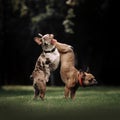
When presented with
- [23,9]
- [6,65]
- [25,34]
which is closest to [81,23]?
[25,34]

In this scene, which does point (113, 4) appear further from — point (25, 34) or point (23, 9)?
point (23, 9)

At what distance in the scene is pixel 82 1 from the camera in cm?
2556

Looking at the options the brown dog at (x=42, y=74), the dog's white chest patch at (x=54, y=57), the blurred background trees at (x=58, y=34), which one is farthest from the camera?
the blurred background trees at (x=58, y=34)

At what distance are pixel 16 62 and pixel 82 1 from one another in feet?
20.7

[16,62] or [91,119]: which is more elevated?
[16,62]

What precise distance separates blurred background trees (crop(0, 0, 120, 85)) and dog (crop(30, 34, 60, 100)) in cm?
1412

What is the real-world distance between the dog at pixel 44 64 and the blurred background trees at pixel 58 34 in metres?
14.1

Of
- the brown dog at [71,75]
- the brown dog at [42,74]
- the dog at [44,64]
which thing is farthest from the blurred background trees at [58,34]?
the brown dog at [42,74]

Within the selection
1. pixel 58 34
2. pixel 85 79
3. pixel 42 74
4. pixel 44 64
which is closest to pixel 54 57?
pixel 44 64

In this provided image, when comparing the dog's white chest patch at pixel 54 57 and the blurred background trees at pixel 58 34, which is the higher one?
the blurred background trees at pixel 58 34

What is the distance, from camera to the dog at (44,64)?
11.6m

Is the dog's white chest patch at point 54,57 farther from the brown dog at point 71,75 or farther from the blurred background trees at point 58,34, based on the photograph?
the blurred background trees at point 58,34

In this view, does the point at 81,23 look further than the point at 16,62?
No

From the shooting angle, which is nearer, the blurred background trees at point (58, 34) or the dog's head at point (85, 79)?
the dog's head at point (85, 79)
